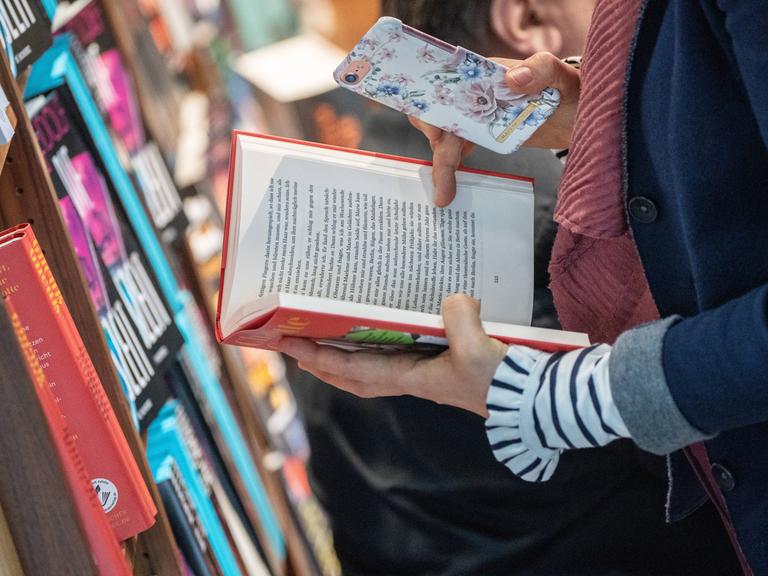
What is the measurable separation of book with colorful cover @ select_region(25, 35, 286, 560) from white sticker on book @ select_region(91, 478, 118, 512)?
1.96ft

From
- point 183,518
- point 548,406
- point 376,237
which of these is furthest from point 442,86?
point 183,518

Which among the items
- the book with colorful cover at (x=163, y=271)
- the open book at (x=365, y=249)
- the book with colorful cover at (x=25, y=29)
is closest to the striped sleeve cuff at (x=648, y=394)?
the open book at (x=365, y=249)

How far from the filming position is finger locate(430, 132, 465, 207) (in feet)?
3.87

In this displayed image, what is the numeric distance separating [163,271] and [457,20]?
2.38 ft

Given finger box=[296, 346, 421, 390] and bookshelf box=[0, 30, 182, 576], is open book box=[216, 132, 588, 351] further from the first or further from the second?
bookshelf box=[0, 30, 182, 576]

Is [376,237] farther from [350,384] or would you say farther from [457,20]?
[457,20]

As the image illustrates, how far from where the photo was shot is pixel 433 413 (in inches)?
62.9

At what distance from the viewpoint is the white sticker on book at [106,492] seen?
1.09m

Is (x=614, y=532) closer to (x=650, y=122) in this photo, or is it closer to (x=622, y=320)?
(x=622, y=320)

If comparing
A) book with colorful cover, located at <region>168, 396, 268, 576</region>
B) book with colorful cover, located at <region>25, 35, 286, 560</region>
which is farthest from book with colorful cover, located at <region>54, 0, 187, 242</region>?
book with colorful cover, located at <region>168, 396, 268, 576</region>

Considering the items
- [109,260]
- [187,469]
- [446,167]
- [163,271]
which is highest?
[446,167]

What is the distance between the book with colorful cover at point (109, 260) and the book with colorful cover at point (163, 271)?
23 millimetres

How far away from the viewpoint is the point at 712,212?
3.03 ft

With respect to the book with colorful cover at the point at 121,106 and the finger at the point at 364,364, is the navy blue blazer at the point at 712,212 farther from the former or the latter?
the book with colorful cover at the point at 121,106
